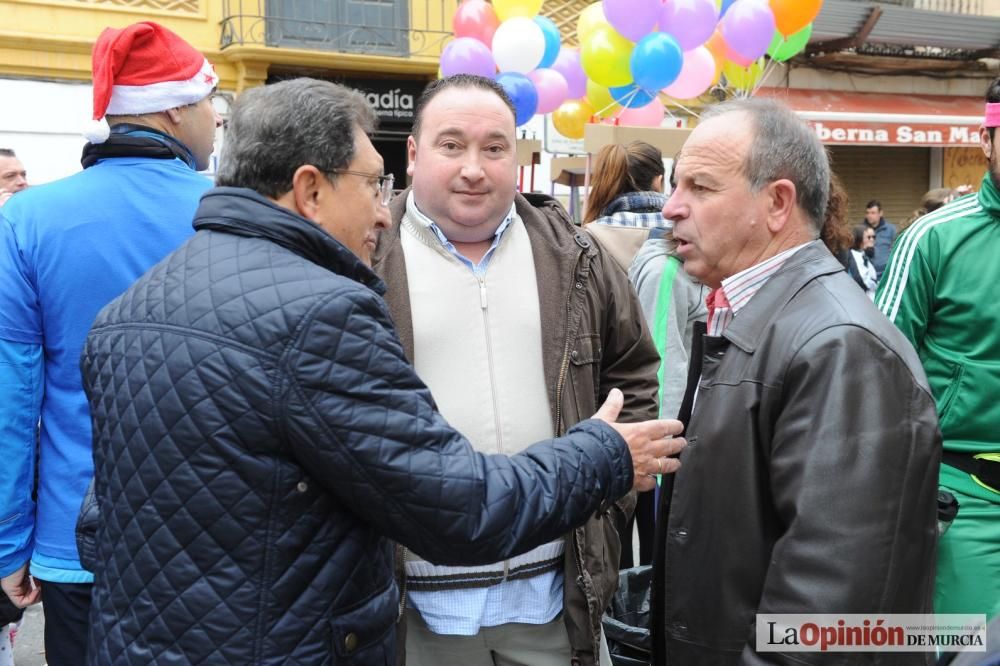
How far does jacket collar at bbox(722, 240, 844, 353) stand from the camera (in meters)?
1.87

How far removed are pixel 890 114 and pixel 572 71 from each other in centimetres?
898

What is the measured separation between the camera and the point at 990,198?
9.20ft

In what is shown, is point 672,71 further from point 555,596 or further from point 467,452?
point 467,452

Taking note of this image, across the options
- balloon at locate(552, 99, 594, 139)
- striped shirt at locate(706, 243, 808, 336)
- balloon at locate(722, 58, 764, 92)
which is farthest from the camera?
balloon at locate(722, 58, 764, 92)

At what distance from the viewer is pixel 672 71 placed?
20.5ft

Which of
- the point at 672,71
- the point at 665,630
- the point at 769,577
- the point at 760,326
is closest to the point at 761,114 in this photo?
the point at 760,326

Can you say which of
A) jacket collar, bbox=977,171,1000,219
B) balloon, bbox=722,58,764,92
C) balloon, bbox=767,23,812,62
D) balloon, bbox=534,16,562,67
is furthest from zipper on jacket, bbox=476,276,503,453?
balloon, bbox=767,23,812,62

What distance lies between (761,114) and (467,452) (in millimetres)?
994

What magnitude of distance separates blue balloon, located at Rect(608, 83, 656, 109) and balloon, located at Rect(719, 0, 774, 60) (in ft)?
2.97

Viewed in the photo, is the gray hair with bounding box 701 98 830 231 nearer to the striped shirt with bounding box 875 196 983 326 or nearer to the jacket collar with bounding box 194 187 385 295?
the jacket collar with bounding box 194 187 385 295

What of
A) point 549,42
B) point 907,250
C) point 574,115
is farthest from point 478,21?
point 907,250

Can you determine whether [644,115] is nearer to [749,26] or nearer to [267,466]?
[749,26]

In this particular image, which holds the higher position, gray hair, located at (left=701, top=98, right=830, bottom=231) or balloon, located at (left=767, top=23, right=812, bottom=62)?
balloon, located at (left=767, top=23, right=812, bottom=62)

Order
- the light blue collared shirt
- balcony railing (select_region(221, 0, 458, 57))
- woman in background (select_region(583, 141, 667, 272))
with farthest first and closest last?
balcony railing (select_region(221, 0, 458, 57)), woman in background (select_region(583, 141, 667, 272)), the light blue collared shirt
